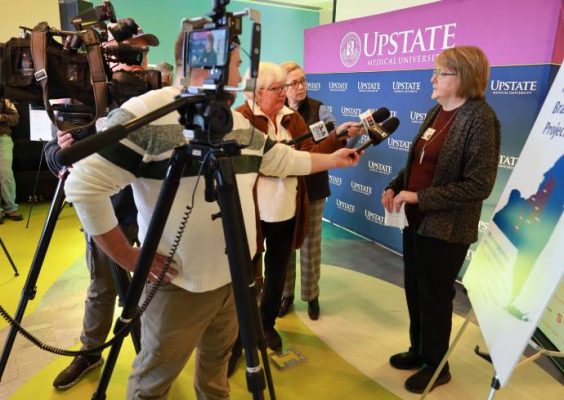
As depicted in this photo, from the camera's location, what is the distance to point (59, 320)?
260 centimetres

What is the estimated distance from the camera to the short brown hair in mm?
1747

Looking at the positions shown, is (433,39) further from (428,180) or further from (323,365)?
(323,365)

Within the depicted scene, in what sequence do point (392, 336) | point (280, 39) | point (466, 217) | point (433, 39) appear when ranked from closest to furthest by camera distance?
point (466, 217) → point (392, 336) → point (433, 39) → point (280, 39)

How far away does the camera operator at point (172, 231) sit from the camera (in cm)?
105

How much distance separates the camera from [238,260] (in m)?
0.96

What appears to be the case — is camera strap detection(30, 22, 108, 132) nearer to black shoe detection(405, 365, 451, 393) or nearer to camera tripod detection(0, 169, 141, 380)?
camera tripod detection(0, 169, 141, 380)

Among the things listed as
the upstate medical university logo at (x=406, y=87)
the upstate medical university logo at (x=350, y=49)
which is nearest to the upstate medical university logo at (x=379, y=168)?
the upstate medical university logo at (x=406, y=87)

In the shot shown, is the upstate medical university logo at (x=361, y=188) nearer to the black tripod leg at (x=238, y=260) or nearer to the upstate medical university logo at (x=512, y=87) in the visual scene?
the upstate medical university logo at (x=512, y=87)

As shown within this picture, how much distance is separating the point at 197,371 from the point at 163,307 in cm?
38

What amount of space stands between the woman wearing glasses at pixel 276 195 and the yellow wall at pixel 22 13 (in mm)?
4705

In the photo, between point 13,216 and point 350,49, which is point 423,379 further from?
point 13,216

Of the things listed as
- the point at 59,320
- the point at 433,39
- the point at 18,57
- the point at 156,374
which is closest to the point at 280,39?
the point at 433,39

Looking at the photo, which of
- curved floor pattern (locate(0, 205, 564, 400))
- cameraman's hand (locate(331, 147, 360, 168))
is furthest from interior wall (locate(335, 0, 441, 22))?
cameraman's hand (locate(331, 147, 360, 168))

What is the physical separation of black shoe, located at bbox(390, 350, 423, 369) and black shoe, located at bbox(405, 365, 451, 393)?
93mm
